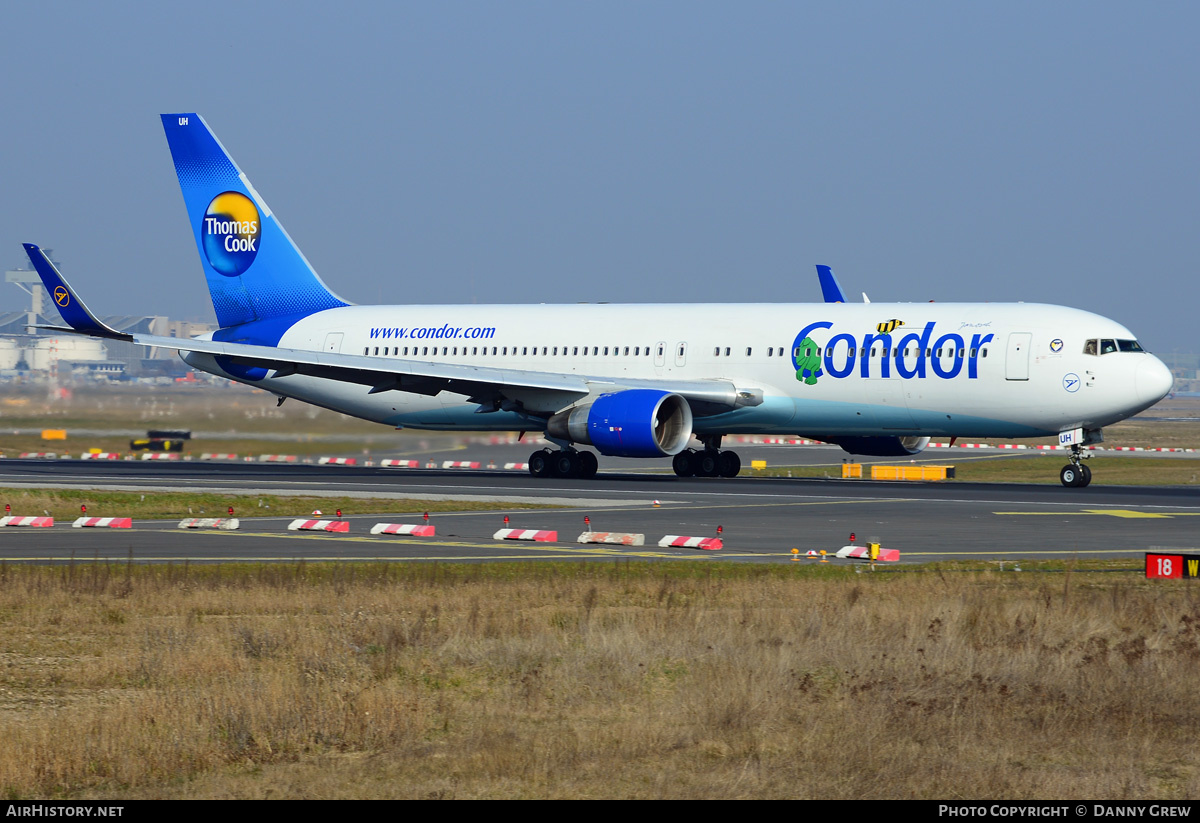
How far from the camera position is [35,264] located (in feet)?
129

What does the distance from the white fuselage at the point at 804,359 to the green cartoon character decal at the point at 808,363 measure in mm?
45

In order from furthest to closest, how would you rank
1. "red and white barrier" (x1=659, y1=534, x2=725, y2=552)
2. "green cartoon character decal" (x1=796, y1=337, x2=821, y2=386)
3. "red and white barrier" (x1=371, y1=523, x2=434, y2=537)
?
"green cartoon character decal" (x1=796, y1=337, x2=821, y2=386), "red and white barrier" (x1=371, y1=523, x2=434, y2=537), "red and white barrier" (x1=659, y1=534, x2=725, y2=552)

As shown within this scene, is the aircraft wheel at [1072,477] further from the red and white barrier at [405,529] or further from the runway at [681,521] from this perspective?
the red and white barrier at [405,529]

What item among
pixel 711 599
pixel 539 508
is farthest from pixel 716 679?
pixel 539 508

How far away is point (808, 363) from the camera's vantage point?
38781 millimetres

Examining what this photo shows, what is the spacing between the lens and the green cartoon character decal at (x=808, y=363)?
38.6 metres

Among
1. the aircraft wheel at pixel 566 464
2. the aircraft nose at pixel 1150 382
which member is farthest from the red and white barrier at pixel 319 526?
the aircraft nose at pixel 1150 382

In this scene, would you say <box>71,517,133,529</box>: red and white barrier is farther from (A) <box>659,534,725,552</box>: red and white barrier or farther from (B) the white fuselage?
(B) the white fuselage

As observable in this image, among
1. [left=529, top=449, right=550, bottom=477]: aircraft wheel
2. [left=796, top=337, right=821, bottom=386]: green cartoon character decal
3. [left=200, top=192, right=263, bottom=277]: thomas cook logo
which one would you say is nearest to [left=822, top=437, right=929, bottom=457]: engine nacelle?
[left=796, top=337, right=821, bottom=386]: green cartoon character decal

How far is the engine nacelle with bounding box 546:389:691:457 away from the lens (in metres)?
37.2

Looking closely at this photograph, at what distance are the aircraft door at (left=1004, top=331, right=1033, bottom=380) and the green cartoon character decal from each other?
4.80m

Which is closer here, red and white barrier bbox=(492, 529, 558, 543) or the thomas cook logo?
red and white barrier bbox=(492, 529, 558, 543)

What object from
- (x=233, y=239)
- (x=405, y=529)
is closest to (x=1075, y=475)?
(x=405, y=529)

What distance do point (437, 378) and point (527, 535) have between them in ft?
52.4
